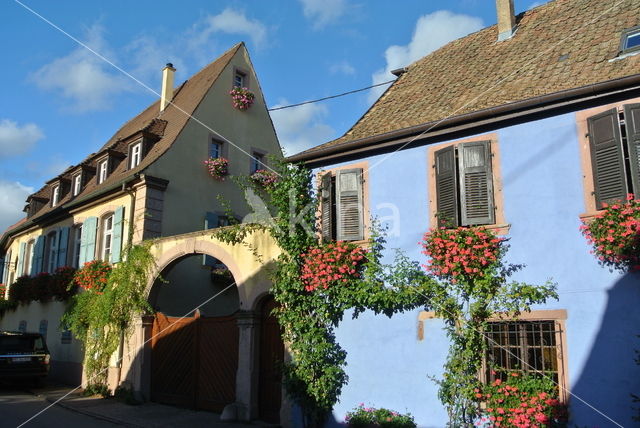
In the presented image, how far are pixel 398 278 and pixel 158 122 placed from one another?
1110 cm

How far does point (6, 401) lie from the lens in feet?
44.5

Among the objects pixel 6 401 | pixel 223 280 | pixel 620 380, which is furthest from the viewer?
pixel 223 280

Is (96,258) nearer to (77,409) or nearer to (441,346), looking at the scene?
(77,409)

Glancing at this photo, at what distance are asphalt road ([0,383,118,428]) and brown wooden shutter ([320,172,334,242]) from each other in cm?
540

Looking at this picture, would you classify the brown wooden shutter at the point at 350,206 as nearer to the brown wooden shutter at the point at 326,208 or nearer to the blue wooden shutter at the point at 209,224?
the brown wooden shutter at the point at 326,208

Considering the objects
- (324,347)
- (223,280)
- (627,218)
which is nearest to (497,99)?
(627,218)

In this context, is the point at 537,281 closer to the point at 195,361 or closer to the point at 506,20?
the point at 506,20

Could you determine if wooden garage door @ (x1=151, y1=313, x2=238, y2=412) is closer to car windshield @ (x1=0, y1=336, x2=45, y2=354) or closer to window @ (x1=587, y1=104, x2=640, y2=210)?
car windshield @ (x1=0, y1=336, x2=45, y2=354)

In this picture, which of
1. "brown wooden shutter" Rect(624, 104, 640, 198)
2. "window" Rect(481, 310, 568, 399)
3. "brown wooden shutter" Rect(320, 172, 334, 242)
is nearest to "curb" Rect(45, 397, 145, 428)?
"brown wooden shutter" Rect(320, 172, 334, 242)

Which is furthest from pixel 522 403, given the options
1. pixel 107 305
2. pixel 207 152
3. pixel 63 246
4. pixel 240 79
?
pixel 63 246

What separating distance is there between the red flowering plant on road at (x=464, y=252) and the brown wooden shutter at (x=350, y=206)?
1673 millimetres

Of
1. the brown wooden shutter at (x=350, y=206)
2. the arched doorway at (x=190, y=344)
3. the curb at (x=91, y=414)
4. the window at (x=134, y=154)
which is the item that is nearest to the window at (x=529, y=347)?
the brown wooden shutter at (x=350, y=206)

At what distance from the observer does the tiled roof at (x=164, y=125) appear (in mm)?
16641

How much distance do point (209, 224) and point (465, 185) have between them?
29.5 feet
